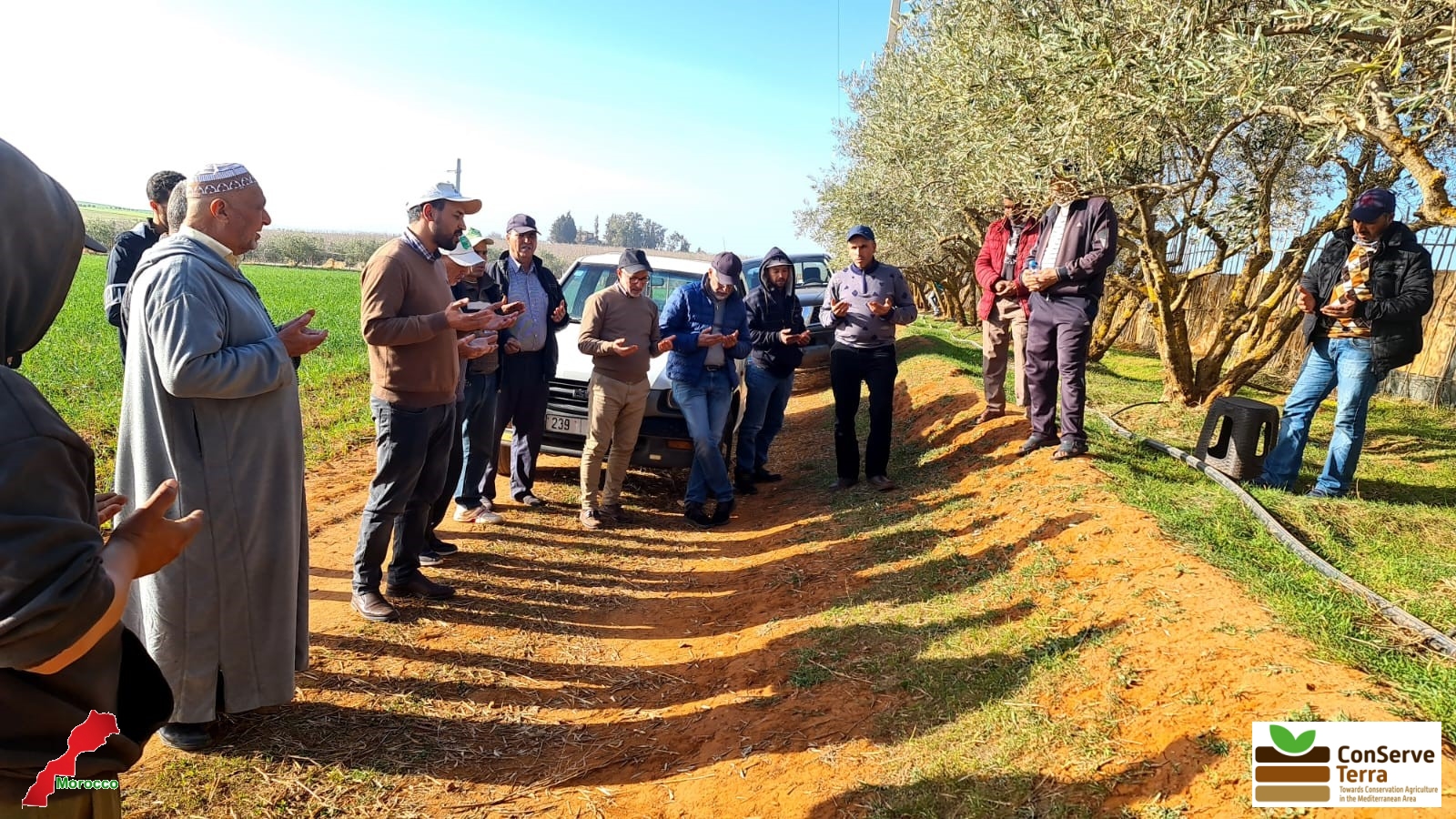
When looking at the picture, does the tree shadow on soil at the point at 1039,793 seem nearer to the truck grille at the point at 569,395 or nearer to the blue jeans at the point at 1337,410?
the blue jeans at the point at 1337,410

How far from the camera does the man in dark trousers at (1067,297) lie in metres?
5.88

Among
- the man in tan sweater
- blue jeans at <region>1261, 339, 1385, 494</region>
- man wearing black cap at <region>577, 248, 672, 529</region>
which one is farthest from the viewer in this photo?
man wearing black cap at <region>577, 248, 672, 529</region>

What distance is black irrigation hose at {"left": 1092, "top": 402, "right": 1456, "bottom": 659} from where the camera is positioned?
10.9 feet

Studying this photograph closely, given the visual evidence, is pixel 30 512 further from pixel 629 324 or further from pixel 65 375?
pixel 65 375

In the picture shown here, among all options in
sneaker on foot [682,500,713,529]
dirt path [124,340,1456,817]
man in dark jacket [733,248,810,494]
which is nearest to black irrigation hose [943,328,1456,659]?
dirt path [124,340,1456,817]

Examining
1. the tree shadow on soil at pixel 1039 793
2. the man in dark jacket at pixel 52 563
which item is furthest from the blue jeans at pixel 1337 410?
the man in dark jacket at pixel 52 563

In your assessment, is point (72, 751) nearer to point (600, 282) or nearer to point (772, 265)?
point (772, 265)

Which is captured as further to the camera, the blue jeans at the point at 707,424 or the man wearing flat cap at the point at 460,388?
the blue jeans at the point at 707,424

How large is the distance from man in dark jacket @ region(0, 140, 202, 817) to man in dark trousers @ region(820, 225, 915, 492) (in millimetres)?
5646

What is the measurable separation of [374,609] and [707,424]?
2.91m

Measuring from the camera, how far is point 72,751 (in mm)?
1398

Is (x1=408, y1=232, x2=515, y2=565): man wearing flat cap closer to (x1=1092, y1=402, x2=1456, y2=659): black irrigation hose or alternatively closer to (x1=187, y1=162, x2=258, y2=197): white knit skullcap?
(x1=187, y1=162, x2=258, y2=197): white knit skullcap

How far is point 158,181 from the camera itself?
436cm

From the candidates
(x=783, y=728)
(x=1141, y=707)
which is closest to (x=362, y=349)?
(x=783, y=728)
